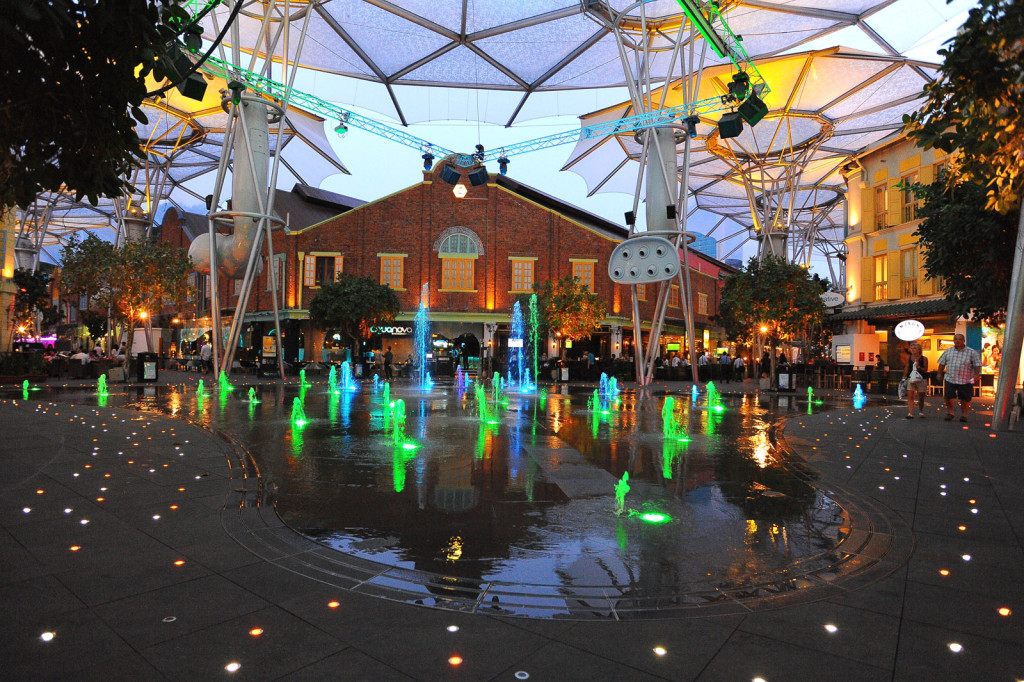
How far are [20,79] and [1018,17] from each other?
6.68 metres

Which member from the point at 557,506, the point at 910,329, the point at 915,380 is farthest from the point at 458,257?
the point at 557,506

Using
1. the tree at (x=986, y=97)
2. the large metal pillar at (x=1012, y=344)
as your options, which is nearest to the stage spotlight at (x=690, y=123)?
the large metal pillar at (x=1012, y=344)

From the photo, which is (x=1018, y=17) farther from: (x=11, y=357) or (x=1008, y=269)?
(x=11, y=357)

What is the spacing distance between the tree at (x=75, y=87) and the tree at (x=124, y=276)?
87.1ft

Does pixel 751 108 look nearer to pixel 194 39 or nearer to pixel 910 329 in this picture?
pixel 910 329

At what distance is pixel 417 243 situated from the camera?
39844 millimetres

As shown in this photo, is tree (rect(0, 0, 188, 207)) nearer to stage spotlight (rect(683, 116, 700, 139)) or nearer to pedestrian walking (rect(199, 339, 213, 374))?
stage spotlight (rect(683, 116, 700, 139))

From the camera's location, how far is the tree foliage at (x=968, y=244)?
12.5m

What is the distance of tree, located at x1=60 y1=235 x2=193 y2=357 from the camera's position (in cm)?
2805

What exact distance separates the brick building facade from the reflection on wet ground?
1072 inches

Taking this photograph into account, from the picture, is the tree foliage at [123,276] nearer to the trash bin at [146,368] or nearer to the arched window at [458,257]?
the trash bin at [146,368]

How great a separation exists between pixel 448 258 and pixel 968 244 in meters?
30.0

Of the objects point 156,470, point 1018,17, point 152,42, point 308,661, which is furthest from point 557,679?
point 156,470

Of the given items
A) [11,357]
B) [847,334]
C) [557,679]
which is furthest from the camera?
[847,334]
